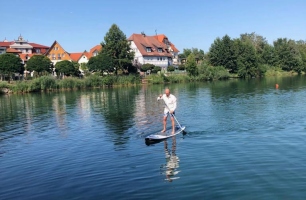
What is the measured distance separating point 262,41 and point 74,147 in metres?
156

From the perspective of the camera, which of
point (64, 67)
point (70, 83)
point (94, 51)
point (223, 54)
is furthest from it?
point (94, 51)

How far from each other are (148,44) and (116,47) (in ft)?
77.9

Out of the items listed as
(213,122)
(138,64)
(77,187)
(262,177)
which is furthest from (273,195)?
(138,64)

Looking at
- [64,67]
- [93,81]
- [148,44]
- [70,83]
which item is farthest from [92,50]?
[70,83]

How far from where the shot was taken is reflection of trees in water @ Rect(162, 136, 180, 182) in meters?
13.3

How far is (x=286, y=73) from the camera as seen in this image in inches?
5192

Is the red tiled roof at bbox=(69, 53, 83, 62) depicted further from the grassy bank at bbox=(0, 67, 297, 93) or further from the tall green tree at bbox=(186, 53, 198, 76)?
the tall green tree at bbox=(186, 53, 198, 76)

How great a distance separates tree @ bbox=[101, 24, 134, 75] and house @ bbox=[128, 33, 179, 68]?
13678mm

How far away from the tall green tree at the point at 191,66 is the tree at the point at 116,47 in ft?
57.1

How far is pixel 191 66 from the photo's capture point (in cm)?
10338

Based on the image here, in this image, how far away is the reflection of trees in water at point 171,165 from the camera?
13.3 meters

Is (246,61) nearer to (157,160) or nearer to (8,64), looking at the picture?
(8,64)

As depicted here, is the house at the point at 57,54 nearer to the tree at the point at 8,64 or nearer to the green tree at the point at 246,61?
the tree at the point at 8,64

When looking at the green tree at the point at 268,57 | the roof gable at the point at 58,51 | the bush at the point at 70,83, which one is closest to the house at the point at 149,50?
the roof gable at the point at 58,51
